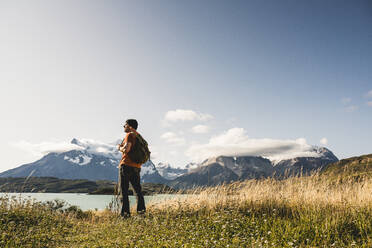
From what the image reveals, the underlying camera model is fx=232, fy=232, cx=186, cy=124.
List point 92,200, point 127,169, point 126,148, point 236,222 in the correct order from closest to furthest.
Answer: point 236,222 → point 126,148 → point 127,169 → point 92,200

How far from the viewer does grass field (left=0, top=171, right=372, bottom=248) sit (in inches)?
203

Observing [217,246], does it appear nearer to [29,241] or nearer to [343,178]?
[29,241]

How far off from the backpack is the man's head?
39 centimetres

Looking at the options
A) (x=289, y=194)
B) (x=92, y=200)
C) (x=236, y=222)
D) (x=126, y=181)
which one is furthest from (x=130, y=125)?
(x=92, y=200)

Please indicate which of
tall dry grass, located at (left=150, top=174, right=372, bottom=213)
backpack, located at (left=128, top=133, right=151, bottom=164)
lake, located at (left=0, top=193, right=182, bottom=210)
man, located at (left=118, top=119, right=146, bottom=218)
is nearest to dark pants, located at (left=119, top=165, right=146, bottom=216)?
man, located at (left=118, top=119, right=146, bottom=218)

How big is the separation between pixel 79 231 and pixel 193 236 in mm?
4715

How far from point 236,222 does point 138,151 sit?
4.24 meters

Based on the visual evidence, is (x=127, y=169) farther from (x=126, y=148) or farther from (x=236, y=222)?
(x=236, y=222)

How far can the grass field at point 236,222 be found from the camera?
5.16 meters

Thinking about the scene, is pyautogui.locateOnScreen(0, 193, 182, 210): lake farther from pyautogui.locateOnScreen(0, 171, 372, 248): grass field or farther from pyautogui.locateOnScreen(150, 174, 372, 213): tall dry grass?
pyautogui.locateOnScreen(150, 174, 372, 213): tall dry grass

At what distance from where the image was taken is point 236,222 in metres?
6.39

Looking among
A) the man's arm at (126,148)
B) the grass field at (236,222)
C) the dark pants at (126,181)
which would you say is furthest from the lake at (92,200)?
the man's arm at (126,148)

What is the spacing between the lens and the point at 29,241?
5.89m

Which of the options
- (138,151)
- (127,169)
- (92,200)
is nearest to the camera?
(127,169)
